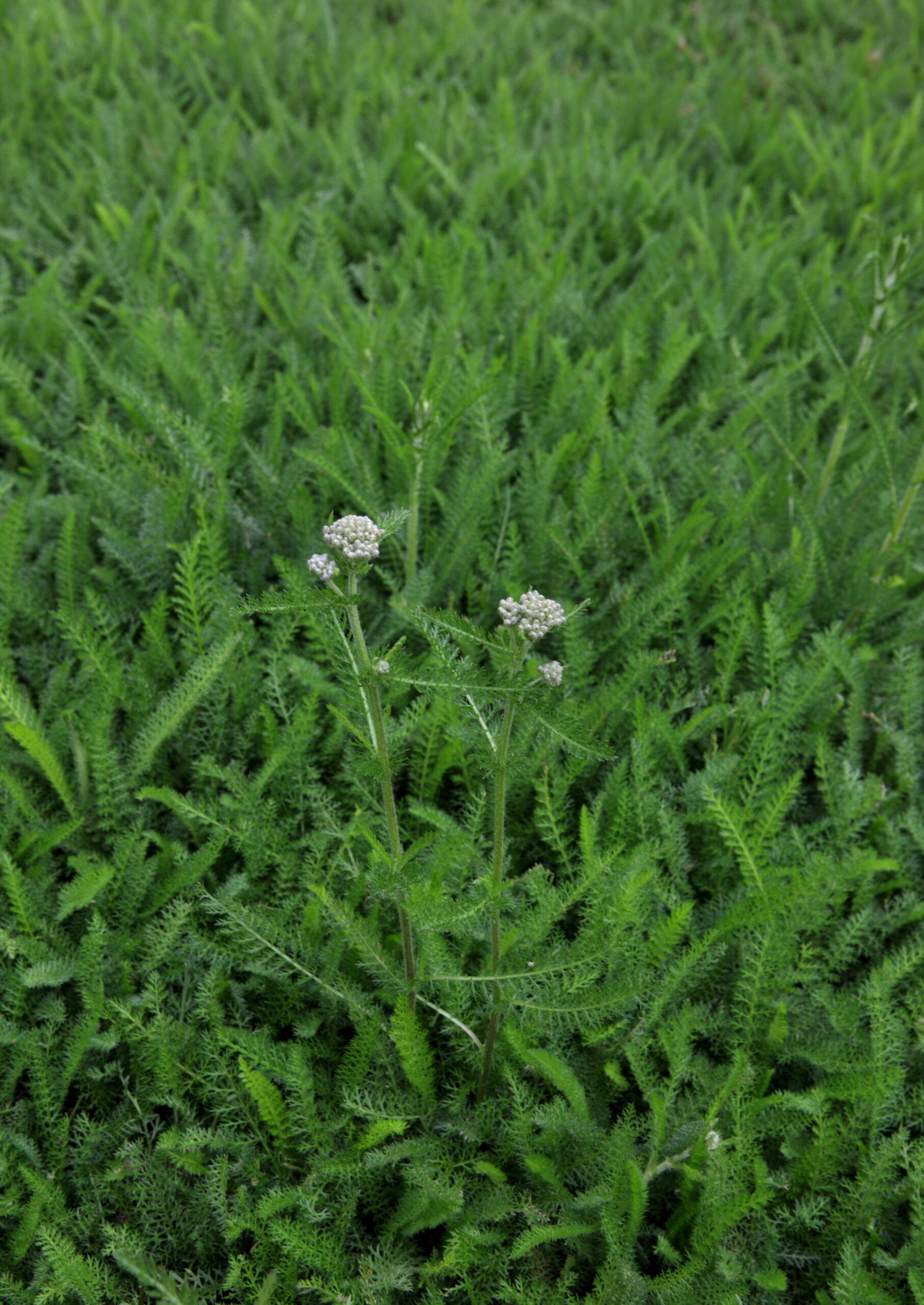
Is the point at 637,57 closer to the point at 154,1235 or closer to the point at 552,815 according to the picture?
the point at 552,815

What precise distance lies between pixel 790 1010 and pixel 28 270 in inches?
111

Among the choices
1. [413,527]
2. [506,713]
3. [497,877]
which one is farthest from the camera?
[413,527]

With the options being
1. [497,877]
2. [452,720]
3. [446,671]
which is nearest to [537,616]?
[446,671]

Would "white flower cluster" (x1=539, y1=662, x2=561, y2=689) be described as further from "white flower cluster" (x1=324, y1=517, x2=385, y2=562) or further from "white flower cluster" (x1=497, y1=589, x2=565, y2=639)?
"white flower cluster" (x1=324, y1=517, x2=385, y2=562)

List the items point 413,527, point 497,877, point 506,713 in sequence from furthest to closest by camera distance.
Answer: point 413,527 → point 497,877 → point 506,713

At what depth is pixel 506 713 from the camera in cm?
127

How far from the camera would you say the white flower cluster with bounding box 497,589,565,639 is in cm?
Answer: 120

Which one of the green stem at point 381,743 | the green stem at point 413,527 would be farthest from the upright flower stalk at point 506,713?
the green stem at point 413,527

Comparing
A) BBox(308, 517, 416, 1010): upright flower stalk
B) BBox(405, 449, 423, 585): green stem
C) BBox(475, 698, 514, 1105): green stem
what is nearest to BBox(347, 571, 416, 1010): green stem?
BBox(308, 517, 416, 1010): upright flower stalk

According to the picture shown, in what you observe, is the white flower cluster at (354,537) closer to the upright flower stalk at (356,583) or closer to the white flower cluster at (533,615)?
the upright flower stalk at (356,583)

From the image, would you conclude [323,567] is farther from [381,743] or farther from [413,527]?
[413,527]

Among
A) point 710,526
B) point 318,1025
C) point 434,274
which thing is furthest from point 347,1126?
point 434,274

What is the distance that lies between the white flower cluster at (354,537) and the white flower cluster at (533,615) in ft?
0.59

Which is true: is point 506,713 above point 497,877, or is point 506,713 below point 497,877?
above
